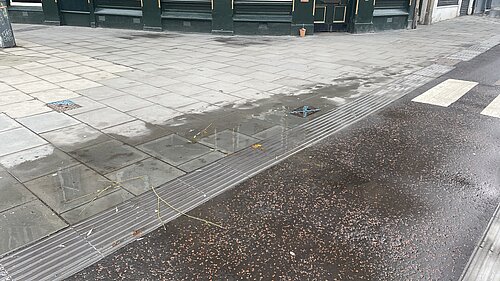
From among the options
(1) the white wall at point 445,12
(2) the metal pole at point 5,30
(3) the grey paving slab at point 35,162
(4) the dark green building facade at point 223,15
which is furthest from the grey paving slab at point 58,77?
(1) the white wall at point 445,12

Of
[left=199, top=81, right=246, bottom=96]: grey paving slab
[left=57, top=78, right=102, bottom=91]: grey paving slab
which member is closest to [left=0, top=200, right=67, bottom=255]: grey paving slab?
[left=57, top=78, right=102, bottom=91]: grey paving slab

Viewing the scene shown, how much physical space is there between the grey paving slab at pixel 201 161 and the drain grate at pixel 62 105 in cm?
274

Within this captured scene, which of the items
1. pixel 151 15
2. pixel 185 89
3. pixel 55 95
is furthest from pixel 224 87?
pixel 151 15

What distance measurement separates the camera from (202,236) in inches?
125

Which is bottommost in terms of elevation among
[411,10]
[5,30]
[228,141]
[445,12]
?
[228,141]

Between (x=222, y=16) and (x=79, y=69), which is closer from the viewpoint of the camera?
(x=79, y=69)

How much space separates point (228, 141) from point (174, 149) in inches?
28.2

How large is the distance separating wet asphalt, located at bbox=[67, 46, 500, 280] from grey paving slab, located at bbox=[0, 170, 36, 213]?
4.04ft

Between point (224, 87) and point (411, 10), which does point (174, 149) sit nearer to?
point (224, 87)

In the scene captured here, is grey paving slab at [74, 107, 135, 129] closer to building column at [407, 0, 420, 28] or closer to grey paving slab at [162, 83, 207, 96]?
grey paving slab at [162, 83, 207, 96]

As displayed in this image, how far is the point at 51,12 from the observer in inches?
598

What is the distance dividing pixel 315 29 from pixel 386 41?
9.20 feet

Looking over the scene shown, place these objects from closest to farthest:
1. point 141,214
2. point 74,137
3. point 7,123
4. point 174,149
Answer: point 141,214 → point 174,149 → point 74,137 → point 7,123

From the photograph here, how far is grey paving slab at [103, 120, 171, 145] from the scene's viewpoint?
4961 mm
